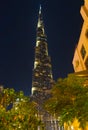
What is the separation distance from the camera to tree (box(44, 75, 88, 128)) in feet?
70.4

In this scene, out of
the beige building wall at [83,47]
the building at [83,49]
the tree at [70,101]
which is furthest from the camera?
the beige building wall at [83,47]

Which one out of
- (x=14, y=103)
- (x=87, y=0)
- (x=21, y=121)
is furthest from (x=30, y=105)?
(x=87, y=0)

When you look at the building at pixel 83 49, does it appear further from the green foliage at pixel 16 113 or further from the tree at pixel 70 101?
the green foliage at pixel 16 113

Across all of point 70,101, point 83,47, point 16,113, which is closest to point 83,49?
point 83,47

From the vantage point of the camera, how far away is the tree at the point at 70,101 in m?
21.5

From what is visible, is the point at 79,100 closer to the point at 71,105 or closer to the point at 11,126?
the point at 71,105

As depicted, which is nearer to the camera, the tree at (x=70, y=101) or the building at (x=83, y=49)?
the tree at (x=70, y=101)

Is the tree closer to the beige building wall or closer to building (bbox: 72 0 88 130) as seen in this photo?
building (bbox: 72 0 88 130)

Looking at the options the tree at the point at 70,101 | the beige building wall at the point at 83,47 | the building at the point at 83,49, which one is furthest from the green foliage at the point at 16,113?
the beige building wall at the point at 83,47

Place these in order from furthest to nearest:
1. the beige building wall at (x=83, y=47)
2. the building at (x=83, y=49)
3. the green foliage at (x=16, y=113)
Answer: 1. the beige building wall at (x=83, y=47)
2. the building at (x=83, y=49)
3. the green foliage at (x=16, y=113)

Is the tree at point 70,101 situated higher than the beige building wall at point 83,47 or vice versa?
the beige building wall at point 83,47

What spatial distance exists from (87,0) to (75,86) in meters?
23.3

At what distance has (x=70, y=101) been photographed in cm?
2422

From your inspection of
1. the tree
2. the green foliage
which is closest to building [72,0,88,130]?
the tree
